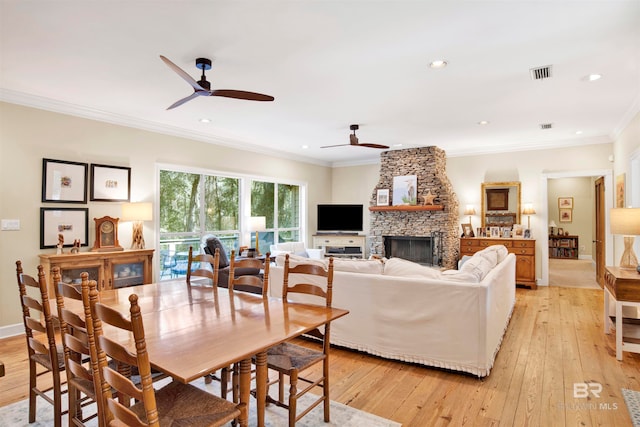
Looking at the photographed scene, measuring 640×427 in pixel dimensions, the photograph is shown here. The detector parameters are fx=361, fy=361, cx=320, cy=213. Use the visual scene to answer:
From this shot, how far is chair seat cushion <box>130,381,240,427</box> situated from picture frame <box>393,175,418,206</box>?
6.41 meters

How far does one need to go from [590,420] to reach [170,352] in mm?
2644

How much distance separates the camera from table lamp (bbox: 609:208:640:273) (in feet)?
11.0

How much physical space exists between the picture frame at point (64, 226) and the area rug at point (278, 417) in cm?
222

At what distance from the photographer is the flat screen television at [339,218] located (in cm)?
862

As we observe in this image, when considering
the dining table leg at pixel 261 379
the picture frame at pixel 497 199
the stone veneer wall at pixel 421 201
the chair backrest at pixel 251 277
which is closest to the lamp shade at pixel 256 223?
the stone veneer wall at pixel 421 201

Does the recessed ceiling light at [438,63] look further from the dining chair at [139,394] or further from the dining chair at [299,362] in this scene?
the dining chair at [139,394]

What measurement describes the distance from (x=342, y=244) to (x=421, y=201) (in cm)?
203

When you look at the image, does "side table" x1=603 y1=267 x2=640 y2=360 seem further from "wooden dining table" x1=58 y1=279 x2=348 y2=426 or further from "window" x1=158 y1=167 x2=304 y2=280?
"window" x1=158 y1=167 x2=304 y2=280

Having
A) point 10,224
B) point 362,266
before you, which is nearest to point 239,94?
point 362,266

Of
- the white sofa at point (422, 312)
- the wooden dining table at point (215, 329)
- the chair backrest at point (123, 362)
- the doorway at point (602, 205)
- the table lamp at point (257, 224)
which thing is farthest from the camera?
the table lamp at point (257, 224)

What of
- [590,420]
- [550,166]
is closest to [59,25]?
[590,420]

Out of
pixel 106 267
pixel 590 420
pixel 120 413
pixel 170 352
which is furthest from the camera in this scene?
pixel 106 267

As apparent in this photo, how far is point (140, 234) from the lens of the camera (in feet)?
16.0

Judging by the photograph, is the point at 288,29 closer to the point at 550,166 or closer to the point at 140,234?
the point at 140,234
